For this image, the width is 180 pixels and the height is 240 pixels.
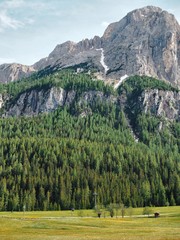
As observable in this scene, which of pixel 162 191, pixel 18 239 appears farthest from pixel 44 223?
pixel 162 191

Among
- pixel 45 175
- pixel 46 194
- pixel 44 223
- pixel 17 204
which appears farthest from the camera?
pixel 45 175

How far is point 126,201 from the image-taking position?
577ft

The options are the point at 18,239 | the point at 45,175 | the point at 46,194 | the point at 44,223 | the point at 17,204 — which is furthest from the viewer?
the point at 45,175

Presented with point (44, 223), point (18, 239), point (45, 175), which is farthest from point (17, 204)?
point (18, 239)

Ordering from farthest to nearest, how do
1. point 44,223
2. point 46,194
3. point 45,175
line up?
point 45,175, point 46,194, point 44,223

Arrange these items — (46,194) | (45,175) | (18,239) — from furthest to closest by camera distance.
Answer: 1. (45,175)
2. (46,194)
3. (18,239)

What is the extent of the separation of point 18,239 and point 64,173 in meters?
145

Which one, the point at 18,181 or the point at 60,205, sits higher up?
the point at 18,181

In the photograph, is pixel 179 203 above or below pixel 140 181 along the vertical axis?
below

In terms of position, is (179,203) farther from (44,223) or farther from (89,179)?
(44,223)

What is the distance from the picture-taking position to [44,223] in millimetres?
80875

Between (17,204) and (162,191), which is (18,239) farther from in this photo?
(162,191)

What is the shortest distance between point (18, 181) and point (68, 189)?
27.9 m

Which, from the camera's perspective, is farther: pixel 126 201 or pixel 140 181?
pixel 140 181
